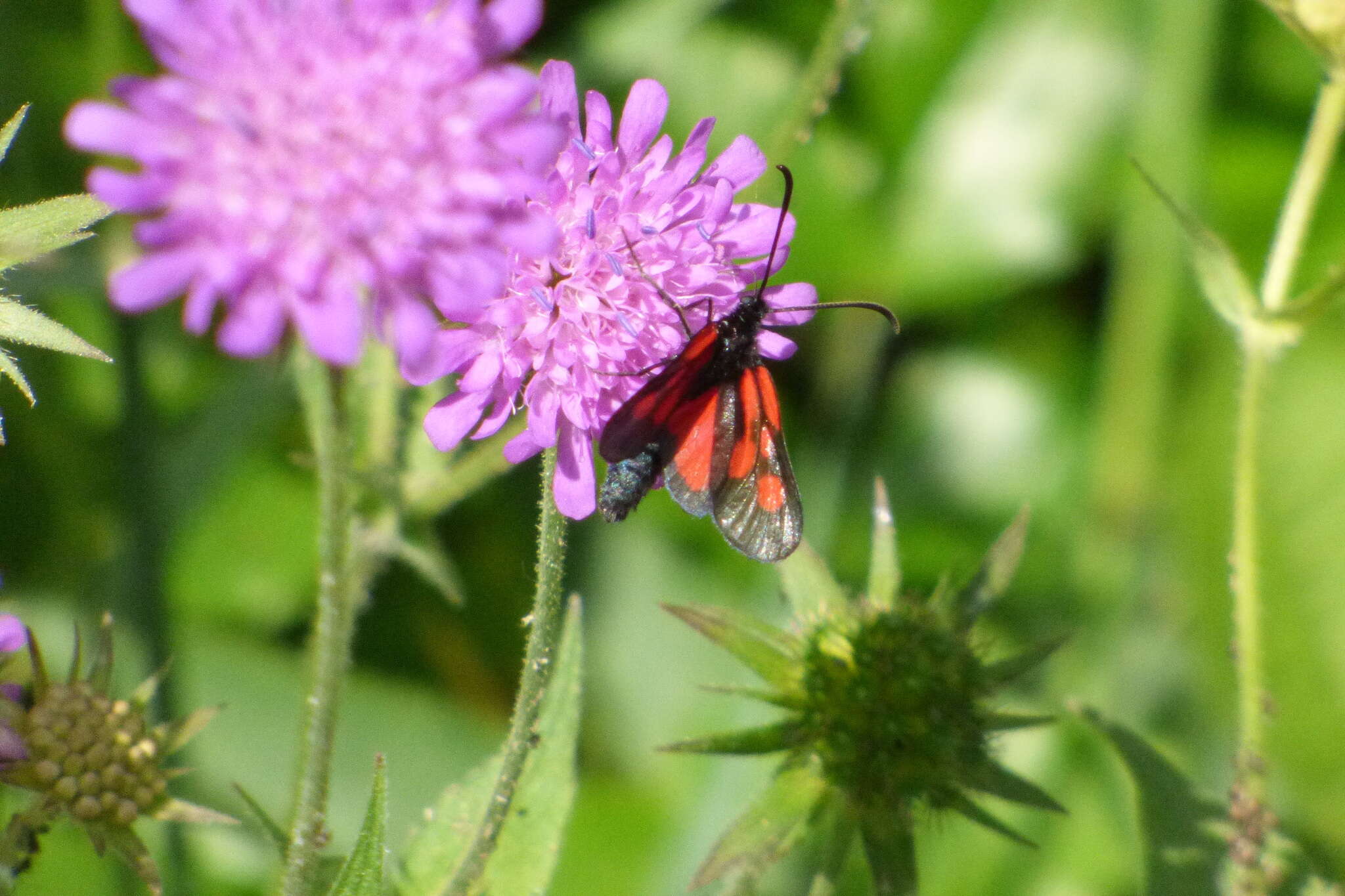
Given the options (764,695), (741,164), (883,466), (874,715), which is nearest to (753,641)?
(764,695)

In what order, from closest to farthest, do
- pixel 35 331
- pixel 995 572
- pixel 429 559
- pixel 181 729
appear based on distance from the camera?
1. pixel 35 331
2. pixel 181 729
3. pixel 995 572
4. pixel 429 559

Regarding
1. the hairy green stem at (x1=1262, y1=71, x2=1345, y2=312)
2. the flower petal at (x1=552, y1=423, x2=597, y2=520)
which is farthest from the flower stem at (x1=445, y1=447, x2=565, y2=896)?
the hairy green stem at (x1=1262, y1=71, x2=1345, y2=312)

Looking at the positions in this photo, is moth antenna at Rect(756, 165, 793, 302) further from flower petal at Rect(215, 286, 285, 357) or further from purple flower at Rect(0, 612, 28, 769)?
purple flower at Rect(0, 612, 28, 769)

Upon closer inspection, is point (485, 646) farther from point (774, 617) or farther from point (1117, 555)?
point (1117, 555)

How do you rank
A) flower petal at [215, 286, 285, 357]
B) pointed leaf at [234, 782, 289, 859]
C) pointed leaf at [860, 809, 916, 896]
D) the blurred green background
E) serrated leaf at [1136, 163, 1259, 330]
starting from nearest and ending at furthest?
flower petal at [215, 286, 285, 357] → pointed leaf at [234, 782, 289, 859] → pointed leaf at [860, 809, 916, 896] → serrated leaf at [1136, 163, 1259, 330] → the blurred green background

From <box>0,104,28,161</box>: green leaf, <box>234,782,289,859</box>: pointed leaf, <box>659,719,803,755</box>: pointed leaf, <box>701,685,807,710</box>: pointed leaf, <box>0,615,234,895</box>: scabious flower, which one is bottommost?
<box>0,615,234,895</box>: scabious flower

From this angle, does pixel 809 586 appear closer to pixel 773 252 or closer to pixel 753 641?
pixel 753 641
